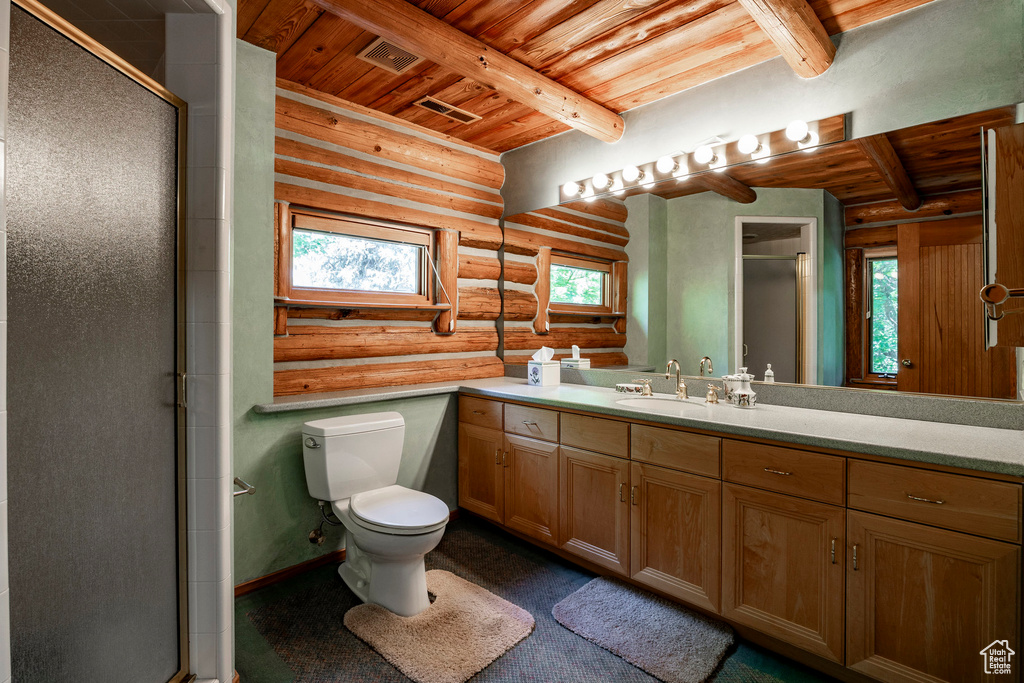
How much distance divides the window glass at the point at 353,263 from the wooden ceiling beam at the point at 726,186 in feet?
5.48

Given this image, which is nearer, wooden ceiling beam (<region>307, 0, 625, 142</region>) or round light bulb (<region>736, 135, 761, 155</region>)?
wooden ceiling beam (<region>307, 0, 625, 142</region>)

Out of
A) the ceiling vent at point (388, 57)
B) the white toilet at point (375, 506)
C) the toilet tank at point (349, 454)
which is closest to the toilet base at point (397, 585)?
the white toilet at point (375, 506)

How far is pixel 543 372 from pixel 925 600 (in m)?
2.06

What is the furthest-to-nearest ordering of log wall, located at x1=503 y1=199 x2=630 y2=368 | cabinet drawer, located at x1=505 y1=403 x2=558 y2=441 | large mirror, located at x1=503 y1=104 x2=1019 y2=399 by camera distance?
log wall, located at x1=503 y1=199 x2=630 y2=368
cabinet drawer, located at x1=505 y1=403 x2=558 y2=441
large mirror, located at x1=503 y1=104 x2=1019 y2=399

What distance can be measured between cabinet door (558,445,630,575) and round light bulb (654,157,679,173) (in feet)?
5.04

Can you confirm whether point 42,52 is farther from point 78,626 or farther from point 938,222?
point 938,222

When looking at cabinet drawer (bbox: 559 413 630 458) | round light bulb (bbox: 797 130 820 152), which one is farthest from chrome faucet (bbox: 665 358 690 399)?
round light bulb (bbox: 797 130 820 152)

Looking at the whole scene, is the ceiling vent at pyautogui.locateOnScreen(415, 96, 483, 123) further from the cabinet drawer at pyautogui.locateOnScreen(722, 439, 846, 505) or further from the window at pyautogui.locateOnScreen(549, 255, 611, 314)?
the cabinet drawer at pyautogui.locateOnScreen(722, 439, 846, 505)

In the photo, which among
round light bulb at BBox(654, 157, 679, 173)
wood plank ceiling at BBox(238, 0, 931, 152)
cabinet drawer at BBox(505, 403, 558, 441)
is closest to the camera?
wood plank ceiling at BBox(238, 0, 931, 152)

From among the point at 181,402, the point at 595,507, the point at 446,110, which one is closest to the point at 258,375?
the point at 181,402

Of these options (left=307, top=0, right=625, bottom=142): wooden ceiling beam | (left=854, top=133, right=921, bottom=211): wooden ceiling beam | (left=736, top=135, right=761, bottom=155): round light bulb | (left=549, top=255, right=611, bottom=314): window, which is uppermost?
(left=307, top=0, right=625, bottom=142): wooden ceiling beam

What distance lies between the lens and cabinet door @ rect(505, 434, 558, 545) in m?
2.66

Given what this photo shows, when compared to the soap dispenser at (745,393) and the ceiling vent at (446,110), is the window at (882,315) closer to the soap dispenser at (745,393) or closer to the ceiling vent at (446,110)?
the soap dispenser at (745,393)

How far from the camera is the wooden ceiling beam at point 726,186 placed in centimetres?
255
